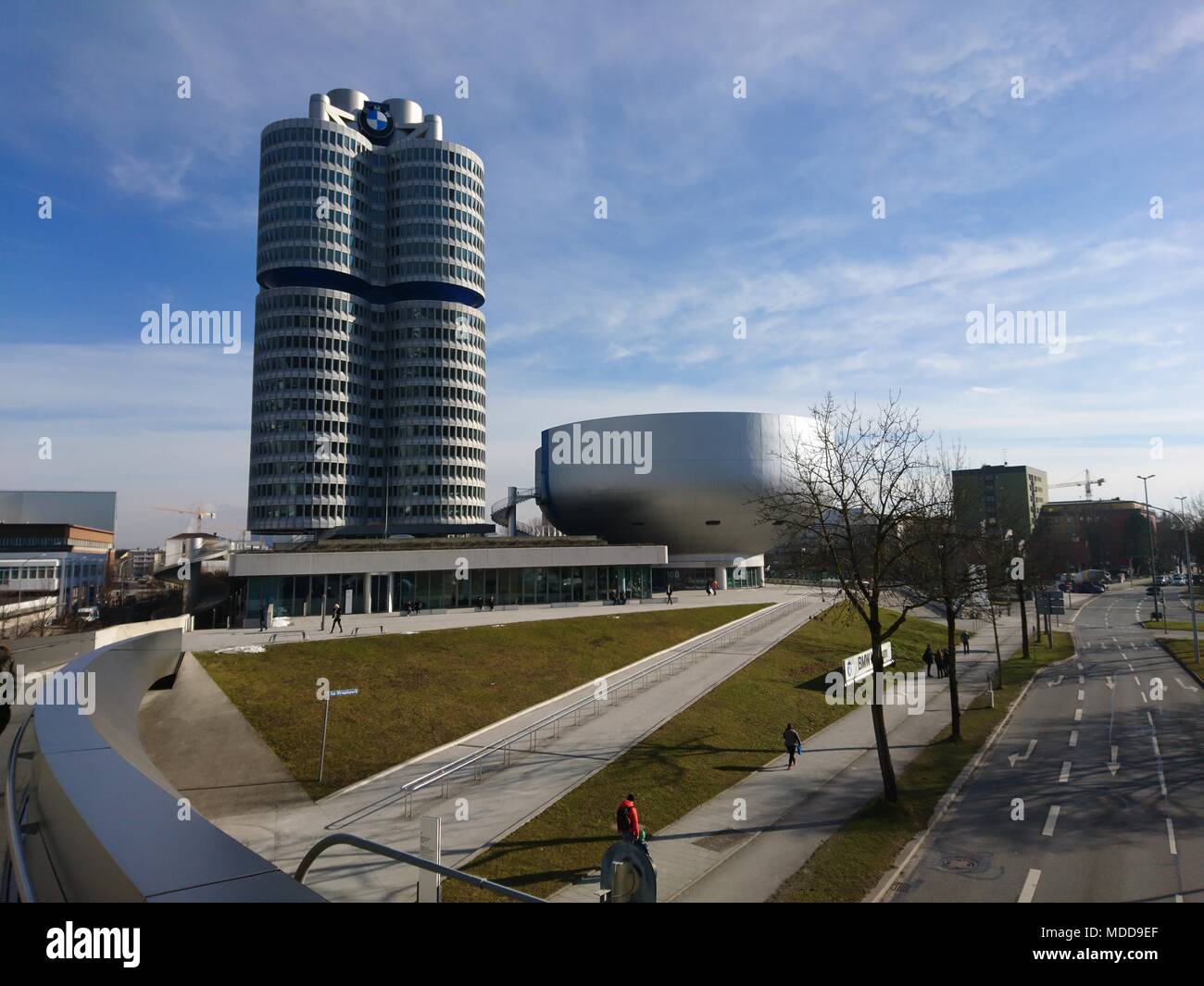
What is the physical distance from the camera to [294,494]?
104 meters

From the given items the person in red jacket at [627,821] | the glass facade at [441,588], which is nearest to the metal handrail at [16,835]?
the person in red jacket at [627,821]

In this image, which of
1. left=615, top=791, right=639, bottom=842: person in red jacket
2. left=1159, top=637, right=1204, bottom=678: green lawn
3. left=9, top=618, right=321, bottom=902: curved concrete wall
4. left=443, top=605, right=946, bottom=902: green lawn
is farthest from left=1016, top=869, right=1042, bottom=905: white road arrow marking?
left=1159, top=637, right=1204, bottom=678: green lawn

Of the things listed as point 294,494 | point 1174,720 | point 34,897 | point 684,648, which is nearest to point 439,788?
point 34,897

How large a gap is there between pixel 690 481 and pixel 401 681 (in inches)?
2415

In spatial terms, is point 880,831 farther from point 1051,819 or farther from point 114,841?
point 114,841

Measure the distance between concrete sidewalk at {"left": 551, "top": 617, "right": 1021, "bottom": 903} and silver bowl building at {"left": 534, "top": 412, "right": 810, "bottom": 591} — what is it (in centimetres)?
5844

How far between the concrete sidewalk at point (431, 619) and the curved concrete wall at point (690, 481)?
2027 cm

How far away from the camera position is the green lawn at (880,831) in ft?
45.6

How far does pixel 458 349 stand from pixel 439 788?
101 m

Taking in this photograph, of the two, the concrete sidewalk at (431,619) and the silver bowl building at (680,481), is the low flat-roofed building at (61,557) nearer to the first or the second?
the concrete sidewalk at (431,619)

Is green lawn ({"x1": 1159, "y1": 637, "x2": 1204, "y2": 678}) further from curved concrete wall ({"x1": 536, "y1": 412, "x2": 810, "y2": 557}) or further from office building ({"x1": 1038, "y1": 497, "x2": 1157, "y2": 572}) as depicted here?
office building ({"x1": 1038, "y1": 497, "x2": 1157, "y2": 572})

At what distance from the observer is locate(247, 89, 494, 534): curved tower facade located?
10500 cm

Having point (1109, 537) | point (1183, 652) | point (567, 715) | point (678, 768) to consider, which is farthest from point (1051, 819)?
point (1109, 537)
